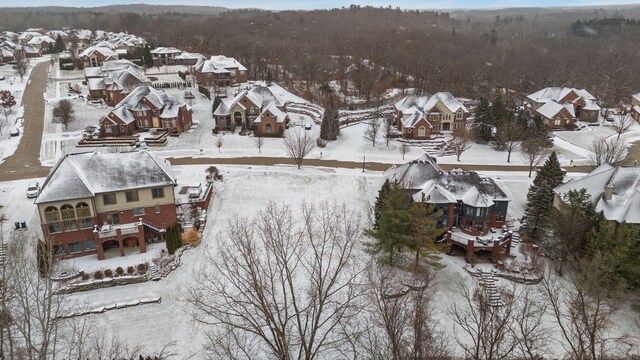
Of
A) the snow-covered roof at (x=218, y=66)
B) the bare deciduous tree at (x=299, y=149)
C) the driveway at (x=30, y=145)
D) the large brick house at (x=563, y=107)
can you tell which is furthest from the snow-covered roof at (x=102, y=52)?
the large brick house at (x=563, y=107)

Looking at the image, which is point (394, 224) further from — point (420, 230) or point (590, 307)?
point (590, 307)

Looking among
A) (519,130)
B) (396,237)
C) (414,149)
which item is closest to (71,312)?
(396,237)

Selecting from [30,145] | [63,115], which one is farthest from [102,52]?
[30,145]

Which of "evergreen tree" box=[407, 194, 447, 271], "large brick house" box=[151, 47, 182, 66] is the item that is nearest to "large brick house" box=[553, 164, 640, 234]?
"evergreen tree" box=[407, 194, 447, 271]

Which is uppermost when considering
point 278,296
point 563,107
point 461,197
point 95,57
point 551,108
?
point 95,57

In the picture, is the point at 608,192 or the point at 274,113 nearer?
the point at 608,192

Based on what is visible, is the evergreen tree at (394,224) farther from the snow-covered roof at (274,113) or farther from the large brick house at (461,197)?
the snow-covered roof at (274,113)
